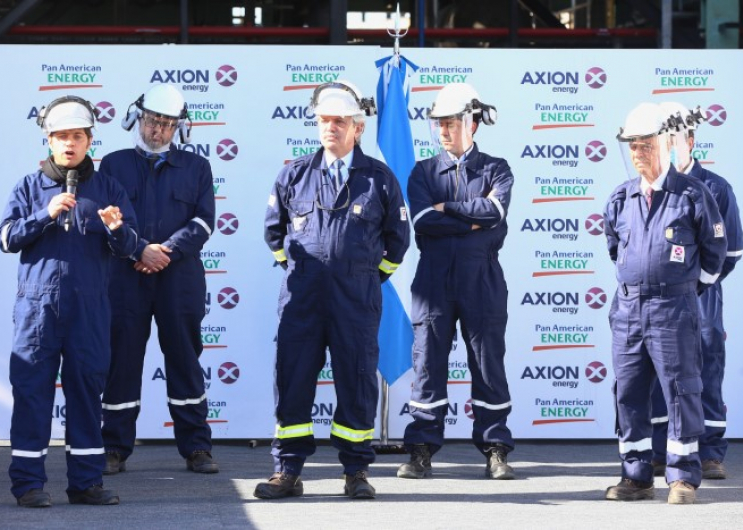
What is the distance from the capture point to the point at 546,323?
842 cm

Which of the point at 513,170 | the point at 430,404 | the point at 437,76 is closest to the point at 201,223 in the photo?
the point at 430,404

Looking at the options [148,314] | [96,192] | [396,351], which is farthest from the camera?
[396,351]

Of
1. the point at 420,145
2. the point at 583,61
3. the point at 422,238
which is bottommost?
the point at 422,238

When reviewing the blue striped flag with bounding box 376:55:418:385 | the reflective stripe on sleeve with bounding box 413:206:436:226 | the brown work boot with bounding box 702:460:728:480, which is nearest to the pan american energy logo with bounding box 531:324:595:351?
the blue striped flag with bounding box 376:55:418:385

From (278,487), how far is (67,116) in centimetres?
204

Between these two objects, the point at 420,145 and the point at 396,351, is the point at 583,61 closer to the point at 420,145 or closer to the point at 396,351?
the point at 420,145

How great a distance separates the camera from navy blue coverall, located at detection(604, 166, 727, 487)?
6461mm

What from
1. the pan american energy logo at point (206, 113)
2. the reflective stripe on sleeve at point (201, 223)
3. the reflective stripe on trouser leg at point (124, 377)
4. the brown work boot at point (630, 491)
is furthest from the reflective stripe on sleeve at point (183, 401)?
the brown work boot at point (630, 491)

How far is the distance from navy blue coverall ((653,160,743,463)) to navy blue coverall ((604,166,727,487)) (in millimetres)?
645

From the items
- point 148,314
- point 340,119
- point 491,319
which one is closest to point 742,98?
point 491,319

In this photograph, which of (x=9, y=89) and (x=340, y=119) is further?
(x=9, y=89)

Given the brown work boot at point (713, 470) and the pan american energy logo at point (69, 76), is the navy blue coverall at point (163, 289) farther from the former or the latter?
the brown work boot at point (713, 470)

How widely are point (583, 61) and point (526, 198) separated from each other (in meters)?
0.93

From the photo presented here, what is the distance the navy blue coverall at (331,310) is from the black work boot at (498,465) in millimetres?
945
